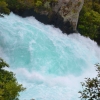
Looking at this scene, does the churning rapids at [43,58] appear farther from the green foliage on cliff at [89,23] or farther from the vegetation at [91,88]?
the vegetation at [91,88]

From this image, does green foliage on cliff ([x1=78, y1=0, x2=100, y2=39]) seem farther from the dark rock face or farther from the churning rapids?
the churning rapids

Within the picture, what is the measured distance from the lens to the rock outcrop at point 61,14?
20.5 meters

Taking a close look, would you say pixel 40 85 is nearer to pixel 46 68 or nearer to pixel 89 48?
pixel 46 68

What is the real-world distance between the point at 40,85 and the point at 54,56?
3.19 meters

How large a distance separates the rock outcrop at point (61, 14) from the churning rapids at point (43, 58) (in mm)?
888

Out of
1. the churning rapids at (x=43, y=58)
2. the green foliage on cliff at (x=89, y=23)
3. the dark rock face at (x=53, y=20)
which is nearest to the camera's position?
the churning rapids at (x=43, y=58)

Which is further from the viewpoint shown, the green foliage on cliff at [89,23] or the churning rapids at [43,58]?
the green foliage on cliff at [89,23]

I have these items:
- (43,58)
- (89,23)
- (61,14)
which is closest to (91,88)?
(43,58)

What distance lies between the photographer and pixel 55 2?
20656 mm

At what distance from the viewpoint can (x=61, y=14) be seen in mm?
20625

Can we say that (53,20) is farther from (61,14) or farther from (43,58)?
(43,58)

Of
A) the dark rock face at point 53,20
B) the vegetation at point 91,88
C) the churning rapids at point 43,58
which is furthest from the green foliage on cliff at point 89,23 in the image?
the vegetation at point 91,88

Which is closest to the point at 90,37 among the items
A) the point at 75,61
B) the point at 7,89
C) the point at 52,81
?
the point at 75,61

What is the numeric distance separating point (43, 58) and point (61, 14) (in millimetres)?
6259
